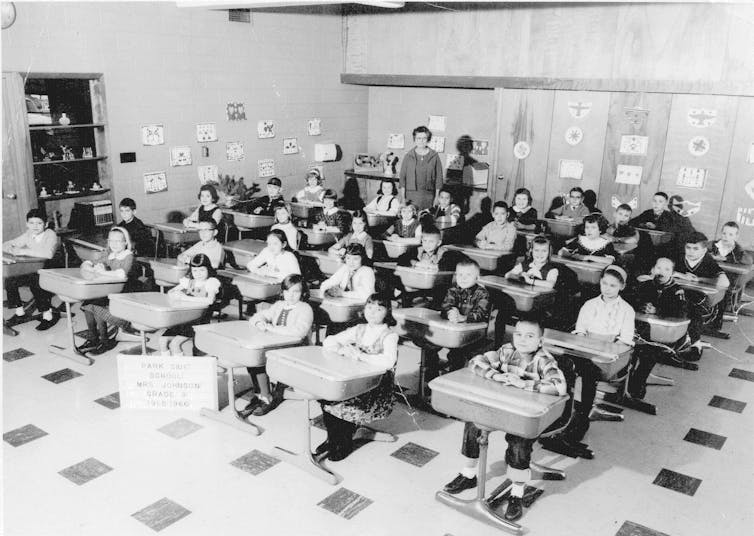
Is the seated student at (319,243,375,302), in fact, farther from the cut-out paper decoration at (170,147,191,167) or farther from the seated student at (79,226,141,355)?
the cut-out paper decoration at (170,147,191,167)

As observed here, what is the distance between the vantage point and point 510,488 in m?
3.72

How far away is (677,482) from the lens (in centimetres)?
387

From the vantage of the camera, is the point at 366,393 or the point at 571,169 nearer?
the point at 366,393

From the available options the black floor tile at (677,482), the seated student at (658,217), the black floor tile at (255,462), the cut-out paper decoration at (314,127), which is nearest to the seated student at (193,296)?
the black floor tile at (255,462)

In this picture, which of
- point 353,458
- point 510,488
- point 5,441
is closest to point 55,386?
point 5,441

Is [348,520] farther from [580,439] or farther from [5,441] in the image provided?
[5,441]

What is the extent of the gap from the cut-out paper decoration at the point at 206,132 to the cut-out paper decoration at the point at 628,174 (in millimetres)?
5343

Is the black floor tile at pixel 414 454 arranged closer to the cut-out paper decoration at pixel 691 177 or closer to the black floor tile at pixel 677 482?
the black floor tile at pixel 677 482

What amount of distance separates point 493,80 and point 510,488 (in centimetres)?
664

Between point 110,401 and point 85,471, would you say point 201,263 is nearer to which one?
point 110,401

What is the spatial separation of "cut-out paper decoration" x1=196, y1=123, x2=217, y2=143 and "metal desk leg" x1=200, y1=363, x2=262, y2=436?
16.3 feet

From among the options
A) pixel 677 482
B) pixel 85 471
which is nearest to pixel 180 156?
pixel 85 471

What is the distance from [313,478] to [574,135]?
638 centimetres

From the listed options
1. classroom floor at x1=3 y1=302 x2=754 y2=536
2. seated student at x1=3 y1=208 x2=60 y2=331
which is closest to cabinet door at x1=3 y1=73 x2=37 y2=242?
seated student at x1=3 y1=208 x2=60 y2=331
